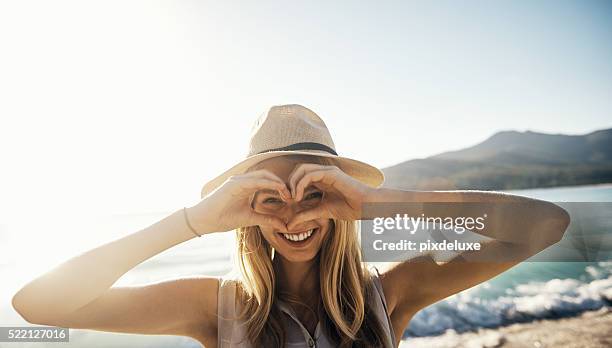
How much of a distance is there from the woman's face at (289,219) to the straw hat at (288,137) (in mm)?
87

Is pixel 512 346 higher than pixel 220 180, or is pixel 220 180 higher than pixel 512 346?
pixel 220 180

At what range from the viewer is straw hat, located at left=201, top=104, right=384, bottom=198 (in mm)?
2205

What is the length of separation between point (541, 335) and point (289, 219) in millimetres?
6053

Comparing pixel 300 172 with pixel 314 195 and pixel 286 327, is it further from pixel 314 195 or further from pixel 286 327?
pixel 286 327

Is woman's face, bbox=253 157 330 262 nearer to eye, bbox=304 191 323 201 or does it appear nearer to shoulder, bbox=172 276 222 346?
eye, bbox=304 191 323 201

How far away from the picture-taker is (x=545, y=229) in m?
2.06

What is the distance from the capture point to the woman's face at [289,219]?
2193 millimetres

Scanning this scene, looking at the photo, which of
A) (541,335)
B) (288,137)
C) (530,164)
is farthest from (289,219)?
(530,164)

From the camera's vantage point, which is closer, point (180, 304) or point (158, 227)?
point (158, 227)

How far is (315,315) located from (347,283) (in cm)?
31

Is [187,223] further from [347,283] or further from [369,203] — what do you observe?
[347,283]

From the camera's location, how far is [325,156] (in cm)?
224

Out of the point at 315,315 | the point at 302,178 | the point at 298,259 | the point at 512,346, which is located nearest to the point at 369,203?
the point at 302,178

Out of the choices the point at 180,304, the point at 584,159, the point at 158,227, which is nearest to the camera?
the point at 158,227
